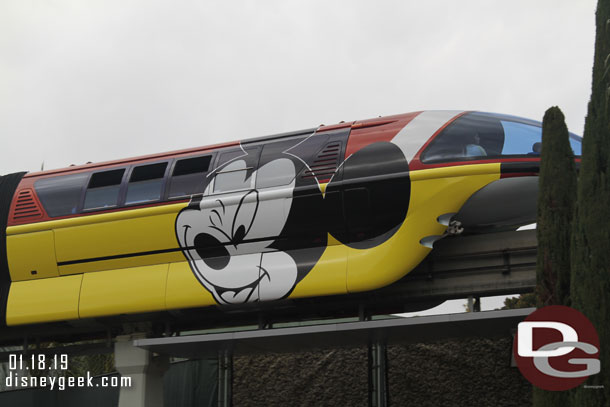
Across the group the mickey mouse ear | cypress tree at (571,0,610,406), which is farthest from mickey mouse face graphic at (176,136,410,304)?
cypress tree at (571,0,610,406)

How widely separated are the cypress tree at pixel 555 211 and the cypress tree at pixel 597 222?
0.30 m

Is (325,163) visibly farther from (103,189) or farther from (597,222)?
(597,222)

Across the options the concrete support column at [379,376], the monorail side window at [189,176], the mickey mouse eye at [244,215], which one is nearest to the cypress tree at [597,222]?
the mickey mouse eye at [244,215]

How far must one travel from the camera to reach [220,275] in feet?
38.2

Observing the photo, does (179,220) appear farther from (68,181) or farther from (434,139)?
(434,139)

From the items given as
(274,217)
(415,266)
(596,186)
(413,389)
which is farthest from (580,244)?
(413,389)

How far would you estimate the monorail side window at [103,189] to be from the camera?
12.7 metres

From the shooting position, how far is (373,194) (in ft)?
35.7

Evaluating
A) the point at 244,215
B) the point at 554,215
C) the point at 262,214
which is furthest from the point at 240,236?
the point at 554,215

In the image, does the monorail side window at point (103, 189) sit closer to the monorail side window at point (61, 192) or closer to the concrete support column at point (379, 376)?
the monorail side window at point (61, 192)

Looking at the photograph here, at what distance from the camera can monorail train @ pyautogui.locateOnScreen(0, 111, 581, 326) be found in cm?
1067

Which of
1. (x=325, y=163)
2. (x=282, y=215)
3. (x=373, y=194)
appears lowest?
(x=282, y=215)

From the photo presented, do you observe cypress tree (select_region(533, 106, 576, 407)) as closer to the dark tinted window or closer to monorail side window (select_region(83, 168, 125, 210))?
the dark tinted window

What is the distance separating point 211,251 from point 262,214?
1066 millimetres
